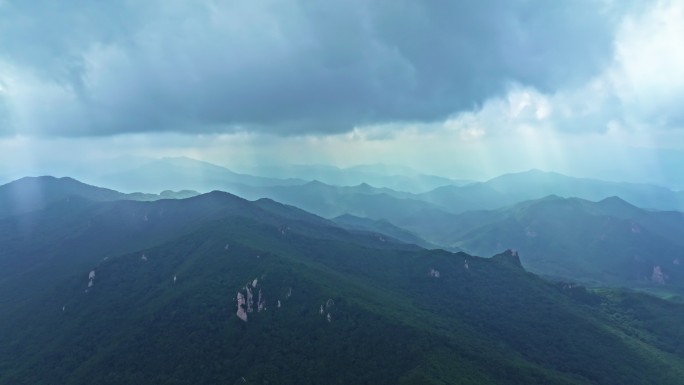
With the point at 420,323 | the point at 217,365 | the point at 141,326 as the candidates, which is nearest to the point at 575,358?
the point at 420,323

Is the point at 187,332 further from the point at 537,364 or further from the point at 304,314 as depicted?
the point at 537,364

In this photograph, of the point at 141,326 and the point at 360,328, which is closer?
the point at 360,328

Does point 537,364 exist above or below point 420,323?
below

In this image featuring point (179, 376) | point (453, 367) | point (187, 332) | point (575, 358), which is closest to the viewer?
point (453, 367)

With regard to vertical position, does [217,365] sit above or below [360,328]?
below

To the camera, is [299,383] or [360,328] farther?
[360,328]

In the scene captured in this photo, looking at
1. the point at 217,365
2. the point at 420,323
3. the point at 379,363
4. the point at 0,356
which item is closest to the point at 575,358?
the point at 420,323

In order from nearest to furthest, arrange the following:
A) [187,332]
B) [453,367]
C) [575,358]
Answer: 1. [453,367]
2. [187,332]
3. [575,358]

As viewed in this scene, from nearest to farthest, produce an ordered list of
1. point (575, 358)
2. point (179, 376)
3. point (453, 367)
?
point (453, 367)
point (179, 376)
point (575, 358)

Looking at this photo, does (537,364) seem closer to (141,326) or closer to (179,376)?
(179,376)
